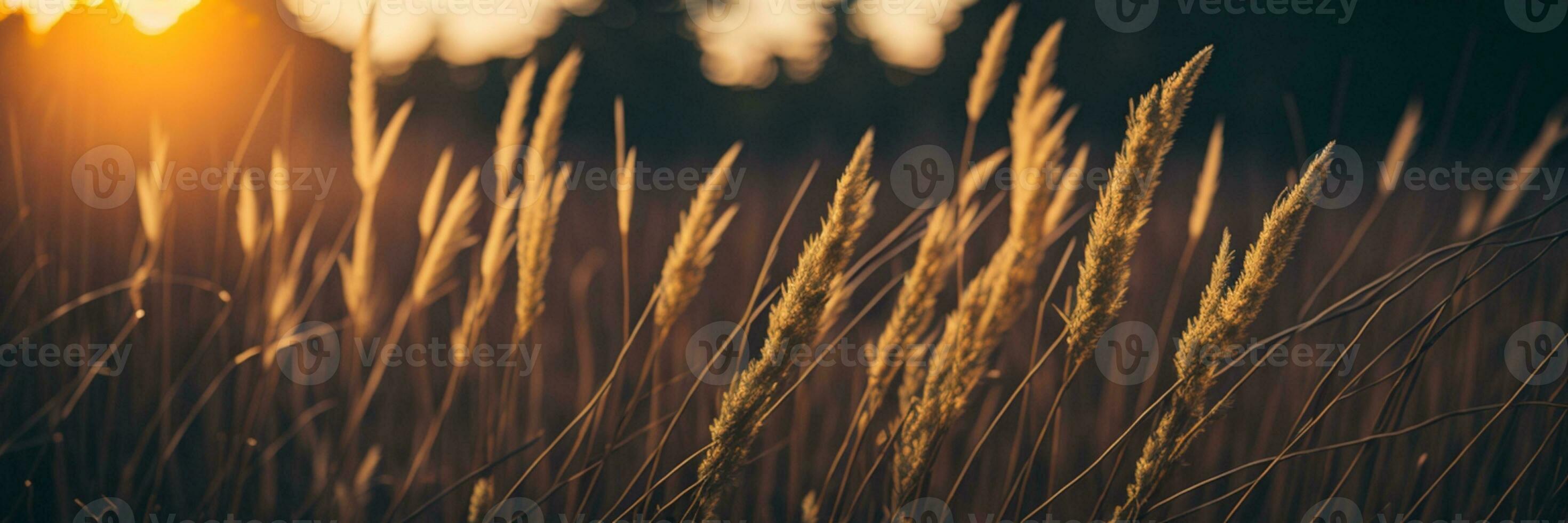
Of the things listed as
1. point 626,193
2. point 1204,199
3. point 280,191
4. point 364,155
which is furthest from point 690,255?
point 1204,199

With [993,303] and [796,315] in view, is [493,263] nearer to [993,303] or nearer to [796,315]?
[796,315]

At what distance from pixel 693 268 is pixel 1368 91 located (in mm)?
11210

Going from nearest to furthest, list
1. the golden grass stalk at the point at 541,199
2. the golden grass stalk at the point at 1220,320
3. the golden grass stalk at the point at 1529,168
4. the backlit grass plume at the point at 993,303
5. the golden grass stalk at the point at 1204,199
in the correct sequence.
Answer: the golden grass stalk at the point at 1220,320
the backlit grass plume at the point at 993,303
the golden grass stalk at the point at 541,199
the golden grass stalk at the point at 1529,168
the golden grass stalk at the point at 1204,199

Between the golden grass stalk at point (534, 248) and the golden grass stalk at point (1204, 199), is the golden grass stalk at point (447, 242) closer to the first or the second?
the golden grass stalk at point (534, 248)

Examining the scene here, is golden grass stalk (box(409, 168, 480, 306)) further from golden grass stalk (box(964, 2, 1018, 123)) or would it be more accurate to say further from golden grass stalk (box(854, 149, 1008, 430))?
golden grass stalk (box(964, 2, 1018, 123))

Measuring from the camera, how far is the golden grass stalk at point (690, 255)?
0.87 metres

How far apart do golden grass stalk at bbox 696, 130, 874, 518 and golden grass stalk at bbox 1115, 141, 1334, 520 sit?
35cm

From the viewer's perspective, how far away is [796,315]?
751 mm

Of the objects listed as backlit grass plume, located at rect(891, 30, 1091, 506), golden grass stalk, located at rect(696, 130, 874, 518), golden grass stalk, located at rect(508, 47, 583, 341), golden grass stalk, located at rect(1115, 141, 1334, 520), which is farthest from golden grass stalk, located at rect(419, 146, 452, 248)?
golden grass stalk, located at rect(1115, 141, 1334, 520)

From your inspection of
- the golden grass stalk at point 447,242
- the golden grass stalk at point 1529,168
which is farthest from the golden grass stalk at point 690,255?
the golden grass stalk at point 1529,168

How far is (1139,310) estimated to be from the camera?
6.93ft

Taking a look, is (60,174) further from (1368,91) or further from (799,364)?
(1368,91)

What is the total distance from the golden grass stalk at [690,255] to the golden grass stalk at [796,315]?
14 cm

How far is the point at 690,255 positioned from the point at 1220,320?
0.55 metres
